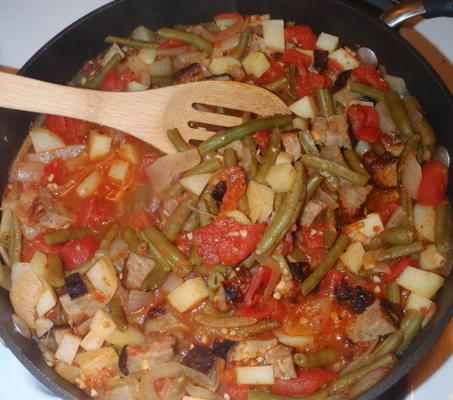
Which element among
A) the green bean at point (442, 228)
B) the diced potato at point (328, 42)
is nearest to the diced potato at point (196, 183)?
the diced potato at point (328, 42)

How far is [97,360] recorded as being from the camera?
3.72 metres

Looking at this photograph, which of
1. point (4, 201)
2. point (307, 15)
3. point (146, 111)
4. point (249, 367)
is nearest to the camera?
point (249, 367)

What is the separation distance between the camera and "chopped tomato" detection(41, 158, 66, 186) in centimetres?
425

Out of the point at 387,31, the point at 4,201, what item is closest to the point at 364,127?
the point at 387,31

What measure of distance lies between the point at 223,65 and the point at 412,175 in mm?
1747

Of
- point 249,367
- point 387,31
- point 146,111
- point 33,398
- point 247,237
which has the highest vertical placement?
point 387,31

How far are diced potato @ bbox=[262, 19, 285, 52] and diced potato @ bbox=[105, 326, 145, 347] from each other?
2524 millimetres

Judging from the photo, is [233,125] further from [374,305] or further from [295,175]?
[374,305]

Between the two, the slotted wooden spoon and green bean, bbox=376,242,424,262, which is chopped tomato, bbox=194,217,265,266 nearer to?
the slotted wooden spoon

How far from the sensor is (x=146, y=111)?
395 cm

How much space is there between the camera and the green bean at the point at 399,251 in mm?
3709

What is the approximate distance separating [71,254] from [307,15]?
2.73m

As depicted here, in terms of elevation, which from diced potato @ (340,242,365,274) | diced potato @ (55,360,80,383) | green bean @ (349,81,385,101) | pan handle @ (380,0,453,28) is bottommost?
diced potato @ (55,360,80,383)

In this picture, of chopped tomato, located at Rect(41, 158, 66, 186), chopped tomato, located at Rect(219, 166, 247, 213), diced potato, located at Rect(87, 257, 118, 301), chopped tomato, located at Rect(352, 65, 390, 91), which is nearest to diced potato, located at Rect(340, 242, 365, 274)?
chopped tomato, located at Rect(219, 166, 247, 213)
